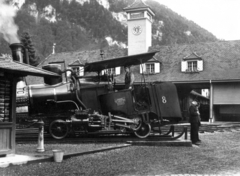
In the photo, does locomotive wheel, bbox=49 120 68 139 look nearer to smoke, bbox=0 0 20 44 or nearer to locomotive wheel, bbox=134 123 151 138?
locomotive wheel, bbox=134 123 151 138

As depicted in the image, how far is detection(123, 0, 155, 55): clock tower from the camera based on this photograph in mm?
34000

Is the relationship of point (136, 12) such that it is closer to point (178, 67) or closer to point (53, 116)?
point (178, 67)

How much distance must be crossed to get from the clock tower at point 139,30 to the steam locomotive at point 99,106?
20857mm

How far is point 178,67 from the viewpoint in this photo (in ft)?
100

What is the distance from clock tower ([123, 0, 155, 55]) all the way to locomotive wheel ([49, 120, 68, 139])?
21.3 meters

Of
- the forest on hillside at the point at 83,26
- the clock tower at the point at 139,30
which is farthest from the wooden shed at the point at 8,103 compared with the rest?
the forest on hillside at the point at 83,26

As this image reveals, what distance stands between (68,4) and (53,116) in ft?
379

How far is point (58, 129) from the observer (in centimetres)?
1327

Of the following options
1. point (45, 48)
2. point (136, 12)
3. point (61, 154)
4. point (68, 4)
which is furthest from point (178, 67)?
point (68, 4)

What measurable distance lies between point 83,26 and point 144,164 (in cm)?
11161

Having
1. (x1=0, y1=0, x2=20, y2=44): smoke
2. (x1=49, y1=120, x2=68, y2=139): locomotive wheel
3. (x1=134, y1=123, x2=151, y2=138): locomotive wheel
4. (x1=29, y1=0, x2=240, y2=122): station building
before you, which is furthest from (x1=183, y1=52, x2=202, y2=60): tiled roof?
(x1=0, y1=0, x2=20, y2=44): smoke

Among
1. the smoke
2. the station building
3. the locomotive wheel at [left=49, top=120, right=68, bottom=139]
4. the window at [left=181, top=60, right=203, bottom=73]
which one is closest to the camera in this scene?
the locomotive wheel at [left=49, top=120, right=68, bottom=139]

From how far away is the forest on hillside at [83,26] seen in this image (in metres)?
88.6

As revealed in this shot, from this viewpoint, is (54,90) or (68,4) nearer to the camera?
(54,90)
